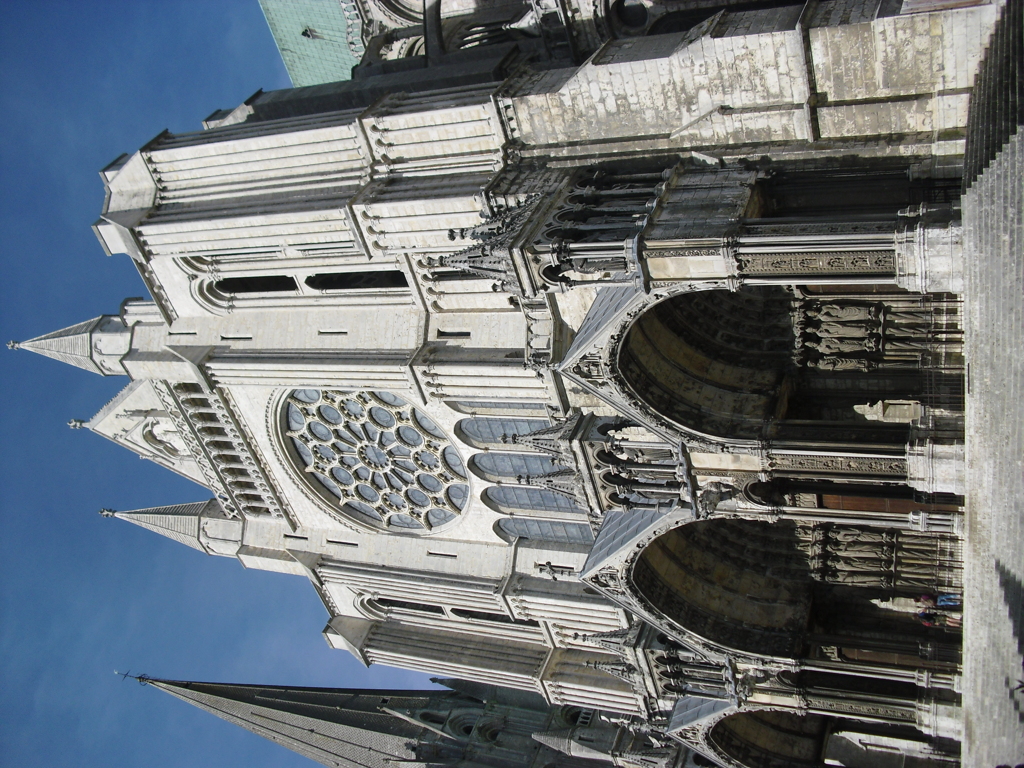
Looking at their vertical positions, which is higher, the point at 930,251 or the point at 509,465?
the point at 930,251

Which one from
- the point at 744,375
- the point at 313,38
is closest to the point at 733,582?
the point at 744,375

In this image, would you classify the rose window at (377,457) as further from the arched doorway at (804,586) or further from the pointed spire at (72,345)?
the pointed spire at (72,345)

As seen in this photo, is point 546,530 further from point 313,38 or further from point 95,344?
point 313,38

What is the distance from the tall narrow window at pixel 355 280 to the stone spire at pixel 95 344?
7526 mm

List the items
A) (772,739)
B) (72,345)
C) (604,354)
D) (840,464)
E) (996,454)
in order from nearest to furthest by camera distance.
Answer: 1. (996,454)
2. (840,464)
3. (604,354)
4. (772,739)
5. (72,345)

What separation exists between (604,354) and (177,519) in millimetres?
19488

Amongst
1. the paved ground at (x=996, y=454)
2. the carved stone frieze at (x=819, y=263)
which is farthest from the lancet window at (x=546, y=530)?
the carved stone frieze at (x=819, y=263)

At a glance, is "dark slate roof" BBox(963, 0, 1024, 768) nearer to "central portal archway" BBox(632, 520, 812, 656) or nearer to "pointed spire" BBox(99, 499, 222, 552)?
"central portal archway" BBox(632, 520, 812, 656)

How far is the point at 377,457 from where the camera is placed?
2795 cm

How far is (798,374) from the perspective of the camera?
Result: 21328 mm

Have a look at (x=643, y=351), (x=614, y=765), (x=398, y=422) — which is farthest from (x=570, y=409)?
(x=614, y=765)

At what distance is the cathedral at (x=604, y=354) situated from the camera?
18.1 metres

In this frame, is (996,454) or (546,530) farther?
(546,530)

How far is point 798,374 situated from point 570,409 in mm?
4992
